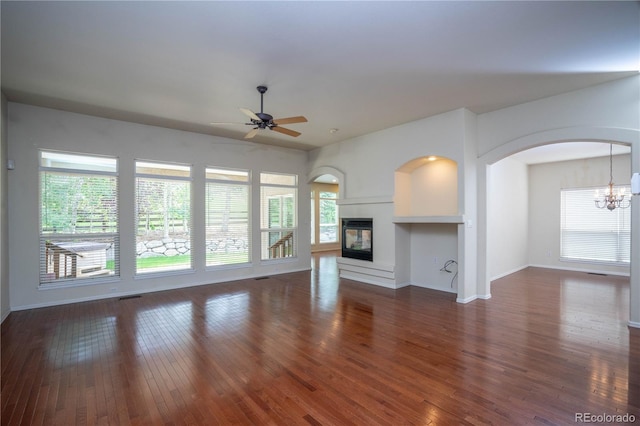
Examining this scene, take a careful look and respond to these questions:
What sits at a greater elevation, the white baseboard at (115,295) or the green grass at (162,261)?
the green grass at (162,261)

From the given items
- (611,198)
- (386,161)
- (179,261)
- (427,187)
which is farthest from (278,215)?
(611,198)

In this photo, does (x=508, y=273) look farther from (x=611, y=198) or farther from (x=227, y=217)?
(x=227, y=217)

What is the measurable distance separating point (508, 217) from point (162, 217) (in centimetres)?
803

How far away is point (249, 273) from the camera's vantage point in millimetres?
7062

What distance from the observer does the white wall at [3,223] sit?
13.8 feet

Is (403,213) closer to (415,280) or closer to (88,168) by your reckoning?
(415,280)

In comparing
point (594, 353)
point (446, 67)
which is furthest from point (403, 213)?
point (594, 353)

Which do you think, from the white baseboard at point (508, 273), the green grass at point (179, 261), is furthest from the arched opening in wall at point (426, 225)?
the green grass at point (179, 261)

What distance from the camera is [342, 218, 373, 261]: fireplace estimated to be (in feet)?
21.3

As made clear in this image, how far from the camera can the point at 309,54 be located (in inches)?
129

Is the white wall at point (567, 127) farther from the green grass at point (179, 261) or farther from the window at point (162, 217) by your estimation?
the window at point (162, 217)

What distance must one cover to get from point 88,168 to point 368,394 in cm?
575
